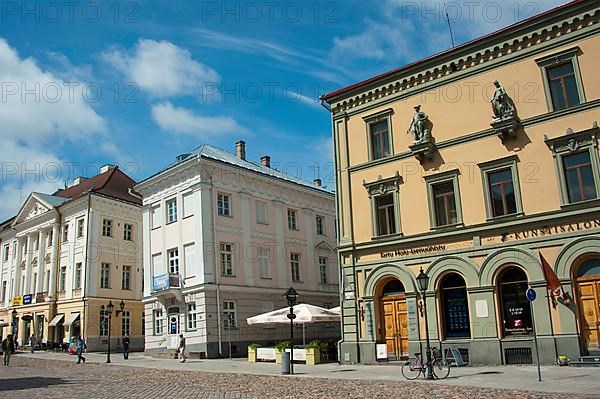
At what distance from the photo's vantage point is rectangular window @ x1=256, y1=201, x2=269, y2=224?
37.7m

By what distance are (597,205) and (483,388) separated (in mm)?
8411

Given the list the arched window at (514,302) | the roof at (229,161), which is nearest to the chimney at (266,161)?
the roof at (229,161)

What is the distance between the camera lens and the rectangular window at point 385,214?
24.3m

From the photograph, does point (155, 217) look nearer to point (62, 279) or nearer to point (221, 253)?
point (221, 253)

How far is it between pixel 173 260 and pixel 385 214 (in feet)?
53.6

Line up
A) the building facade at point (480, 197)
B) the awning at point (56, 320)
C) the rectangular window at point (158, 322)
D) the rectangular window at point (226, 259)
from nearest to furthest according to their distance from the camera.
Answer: the building facade at point (480, 197) < the rectangular window at point (226, 259) < the rectangular window at point (158, 322) < the awning at point (56, 320)

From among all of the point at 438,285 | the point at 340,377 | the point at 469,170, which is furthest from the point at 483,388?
the point at 469,170

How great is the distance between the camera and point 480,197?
71.3 feet

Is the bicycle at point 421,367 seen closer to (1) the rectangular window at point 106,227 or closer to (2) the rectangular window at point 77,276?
(1) the rectangular window at point 106,227

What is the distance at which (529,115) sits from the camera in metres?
21.0

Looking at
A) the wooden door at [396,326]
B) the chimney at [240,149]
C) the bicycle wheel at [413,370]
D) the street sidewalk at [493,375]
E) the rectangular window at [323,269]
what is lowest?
the street sidewalk at [493,375]

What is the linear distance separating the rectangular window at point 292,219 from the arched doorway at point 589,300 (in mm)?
23323

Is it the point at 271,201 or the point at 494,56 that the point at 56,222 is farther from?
Result: the point at 494,56

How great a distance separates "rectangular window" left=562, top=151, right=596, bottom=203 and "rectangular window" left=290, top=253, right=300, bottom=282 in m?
22.6
